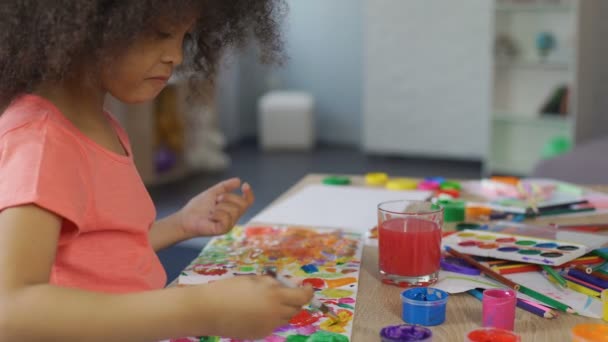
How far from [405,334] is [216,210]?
16.3 inches

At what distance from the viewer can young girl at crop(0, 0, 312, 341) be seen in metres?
0.68

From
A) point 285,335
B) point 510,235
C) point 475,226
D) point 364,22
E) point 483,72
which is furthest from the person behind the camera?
point 364,22

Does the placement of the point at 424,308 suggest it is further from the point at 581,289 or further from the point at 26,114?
the point at 26,114

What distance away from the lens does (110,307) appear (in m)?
0.68

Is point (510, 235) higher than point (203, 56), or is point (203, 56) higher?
point (203, 56)

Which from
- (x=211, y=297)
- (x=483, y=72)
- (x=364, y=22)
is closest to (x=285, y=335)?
(x=211, y=297)

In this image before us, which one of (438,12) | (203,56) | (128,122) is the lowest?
(128,122)

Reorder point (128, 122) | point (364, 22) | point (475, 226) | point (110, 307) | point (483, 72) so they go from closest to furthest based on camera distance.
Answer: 1. point (110, 307)
2. point (475, 226)
3. point (128, 122)
4. point (483, 72)
5. point (364, 22)

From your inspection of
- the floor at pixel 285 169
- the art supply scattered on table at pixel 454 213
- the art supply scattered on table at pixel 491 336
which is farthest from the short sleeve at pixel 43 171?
the floor at pixel 285 169

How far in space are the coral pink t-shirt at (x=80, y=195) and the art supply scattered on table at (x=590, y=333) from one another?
19.6 inches

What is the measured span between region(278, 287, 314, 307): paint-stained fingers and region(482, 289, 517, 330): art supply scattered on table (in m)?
0.20

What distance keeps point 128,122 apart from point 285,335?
3120 millimetres

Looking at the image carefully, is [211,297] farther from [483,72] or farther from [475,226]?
[483,72]

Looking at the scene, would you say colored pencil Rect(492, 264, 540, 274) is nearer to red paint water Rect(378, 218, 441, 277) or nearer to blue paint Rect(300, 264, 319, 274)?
red paint water Rect(378, 218, 441, 277)
